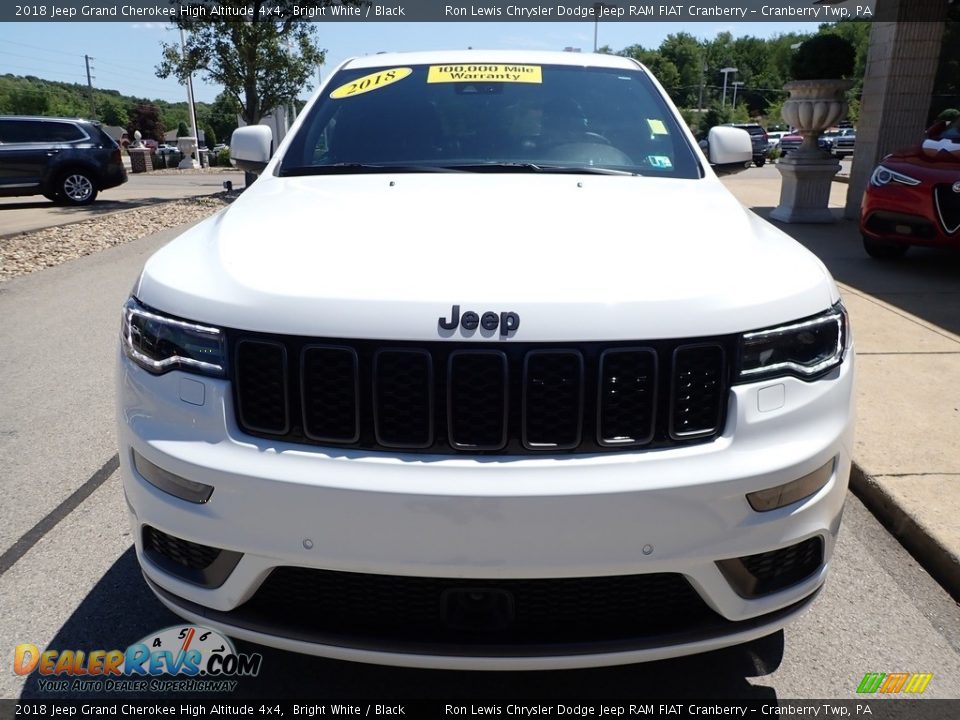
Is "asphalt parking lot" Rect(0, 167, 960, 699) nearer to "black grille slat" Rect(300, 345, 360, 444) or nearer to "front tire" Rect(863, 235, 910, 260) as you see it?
"black grille slat" Rect(300, 345, 360, 444)

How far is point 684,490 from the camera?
1737mm

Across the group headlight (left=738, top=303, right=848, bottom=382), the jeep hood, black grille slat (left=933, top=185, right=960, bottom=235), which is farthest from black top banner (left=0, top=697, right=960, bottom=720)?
black grille slat (left=933, top=185, right=960, bottom=235)

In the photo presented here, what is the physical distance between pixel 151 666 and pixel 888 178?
784 centimetres

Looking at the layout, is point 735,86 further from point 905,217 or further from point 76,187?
point 905,217

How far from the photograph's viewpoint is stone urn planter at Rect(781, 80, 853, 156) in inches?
468

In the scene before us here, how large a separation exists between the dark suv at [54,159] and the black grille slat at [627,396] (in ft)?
56.7

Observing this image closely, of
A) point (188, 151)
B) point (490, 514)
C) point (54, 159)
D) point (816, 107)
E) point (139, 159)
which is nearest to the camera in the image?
point (490, 514)

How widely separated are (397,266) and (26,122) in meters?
17.5

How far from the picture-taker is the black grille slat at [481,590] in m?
1.83

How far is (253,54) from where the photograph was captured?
1675 centimetres

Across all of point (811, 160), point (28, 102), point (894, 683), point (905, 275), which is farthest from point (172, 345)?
point (28, 102)

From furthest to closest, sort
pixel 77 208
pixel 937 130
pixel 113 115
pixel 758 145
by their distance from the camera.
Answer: pixel 113 115 → pixel 758 145 → pixel 77 208 → pixel 937 130

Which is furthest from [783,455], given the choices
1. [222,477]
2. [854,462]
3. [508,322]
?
[854,462]

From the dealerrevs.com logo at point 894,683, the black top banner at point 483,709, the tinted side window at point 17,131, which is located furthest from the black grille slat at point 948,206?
the tinted side window at point 17,131
